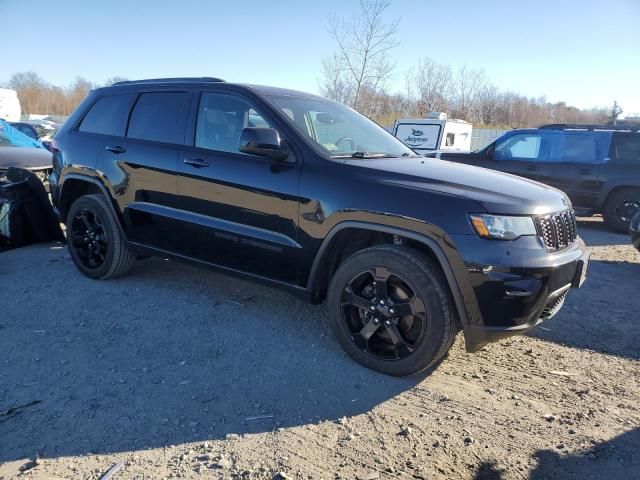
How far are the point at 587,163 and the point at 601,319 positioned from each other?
5.76 m

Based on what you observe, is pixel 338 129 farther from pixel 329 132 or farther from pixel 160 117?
pixel 160 117

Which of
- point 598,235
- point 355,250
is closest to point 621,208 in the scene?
point 598,235

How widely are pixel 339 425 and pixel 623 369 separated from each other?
7.17 ft

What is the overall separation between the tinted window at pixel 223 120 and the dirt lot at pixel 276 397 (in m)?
1.43

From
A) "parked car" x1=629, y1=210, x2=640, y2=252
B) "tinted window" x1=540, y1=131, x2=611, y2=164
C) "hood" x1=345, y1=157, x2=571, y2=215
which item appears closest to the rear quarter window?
"tinted window" x1=540, y1=131, x2=611, y2=164

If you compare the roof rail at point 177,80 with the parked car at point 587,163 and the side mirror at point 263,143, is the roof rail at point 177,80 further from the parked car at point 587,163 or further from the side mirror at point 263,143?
the parked car at point 587,163

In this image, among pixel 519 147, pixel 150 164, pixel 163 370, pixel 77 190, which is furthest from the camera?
pixel 519 147

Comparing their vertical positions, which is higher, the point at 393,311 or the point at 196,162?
the point at 196,162

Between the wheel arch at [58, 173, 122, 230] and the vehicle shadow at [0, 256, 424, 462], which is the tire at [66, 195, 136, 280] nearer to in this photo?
the wheel arch at [58, 173, 122, 230]

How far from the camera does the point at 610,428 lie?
2943 mm

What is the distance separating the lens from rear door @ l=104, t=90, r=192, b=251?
4.35 m

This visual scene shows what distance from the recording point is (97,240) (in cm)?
503

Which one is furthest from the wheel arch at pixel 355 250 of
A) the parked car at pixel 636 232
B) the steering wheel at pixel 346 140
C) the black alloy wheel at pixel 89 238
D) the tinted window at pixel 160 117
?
the parked car at pixel 636 232

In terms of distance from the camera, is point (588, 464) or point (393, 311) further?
point (393, 311)
